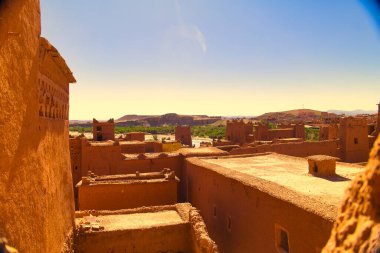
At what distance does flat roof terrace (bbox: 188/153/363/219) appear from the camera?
819 centimetres

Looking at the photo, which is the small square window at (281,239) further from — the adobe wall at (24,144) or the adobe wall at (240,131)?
the adobe wall at (240,131)

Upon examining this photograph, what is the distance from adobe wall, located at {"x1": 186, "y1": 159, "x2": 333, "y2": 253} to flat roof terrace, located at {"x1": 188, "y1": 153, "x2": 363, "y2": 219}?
0.44 ft

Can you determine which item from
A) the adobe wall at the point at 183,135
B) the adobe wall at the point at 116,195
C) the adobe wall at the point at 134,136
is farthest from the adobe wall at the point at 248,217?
the adobe wall at the point at 183,135

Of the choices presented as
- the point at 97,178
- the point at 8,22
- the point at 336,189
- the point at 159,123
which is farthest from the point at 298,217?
the point at 159,123

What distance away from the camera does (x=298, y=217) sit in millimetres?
7957

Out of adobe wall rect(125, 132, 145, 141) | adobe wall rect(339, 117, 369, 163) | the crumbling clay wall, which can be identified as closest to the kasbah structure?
the crumbling clay wall

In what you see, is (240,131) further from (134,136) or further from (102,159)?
(102,159)

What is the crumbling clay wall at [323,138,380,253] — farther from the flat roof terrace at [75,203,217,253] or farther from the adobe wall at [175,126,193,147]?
the adobe wall at [175,126,193,147]

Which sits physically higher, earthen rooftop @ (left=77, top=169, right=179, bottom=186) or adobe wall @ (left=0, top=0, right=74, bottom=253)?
adobe wall @ (left=0, top=0, right=74, bottom=253)

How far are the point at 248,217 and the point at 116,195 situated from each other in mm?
6633

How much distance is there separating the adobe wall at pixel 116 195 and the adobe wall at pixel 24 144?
7126mm

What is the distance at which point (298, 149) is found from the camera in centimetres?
2358

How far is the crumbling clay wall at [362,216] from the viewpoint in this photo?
282 cm

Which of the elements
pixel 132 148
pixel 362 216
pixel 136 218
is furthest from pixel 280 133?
pixel 362 216
